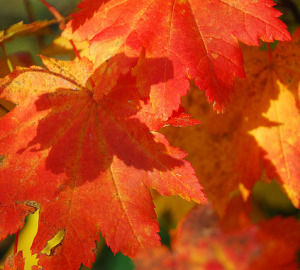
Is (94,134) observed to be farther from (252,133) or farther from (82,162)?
(252,133)

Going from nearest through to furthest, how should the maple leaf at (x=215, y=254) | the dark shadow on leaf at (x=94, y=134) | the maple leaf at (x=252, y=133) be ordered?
the maple leaf at (x=215, y=254), the dark shadow on leaf at (x=94, y=134), the maple leaf at (x=252, y=133)

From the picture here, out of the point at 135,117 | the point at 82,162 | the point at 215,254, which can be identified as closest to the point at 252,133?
the point at 135,117

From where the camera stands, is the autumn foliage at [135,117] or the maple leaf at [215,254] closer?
the maple leaf at [215,254]

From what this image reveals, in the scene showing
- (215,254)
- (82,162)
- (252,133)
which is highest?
(215,254)

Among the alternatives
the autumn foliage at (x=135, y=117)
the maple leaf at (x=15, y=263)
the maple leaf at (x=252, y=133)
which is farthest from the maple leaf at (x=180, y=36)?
the maple leaf at (x=15, y=263)

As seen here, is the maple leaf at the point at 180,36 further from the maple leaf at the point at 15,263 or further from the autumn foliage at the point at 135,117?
the maple leaf at the point at 15,263

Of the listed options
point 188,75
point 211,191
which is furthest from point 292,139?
point 188,75

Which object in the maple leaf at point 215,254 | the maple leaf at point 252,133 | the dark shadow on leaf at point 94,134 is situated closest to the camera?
the maple leaf at point 215,254
